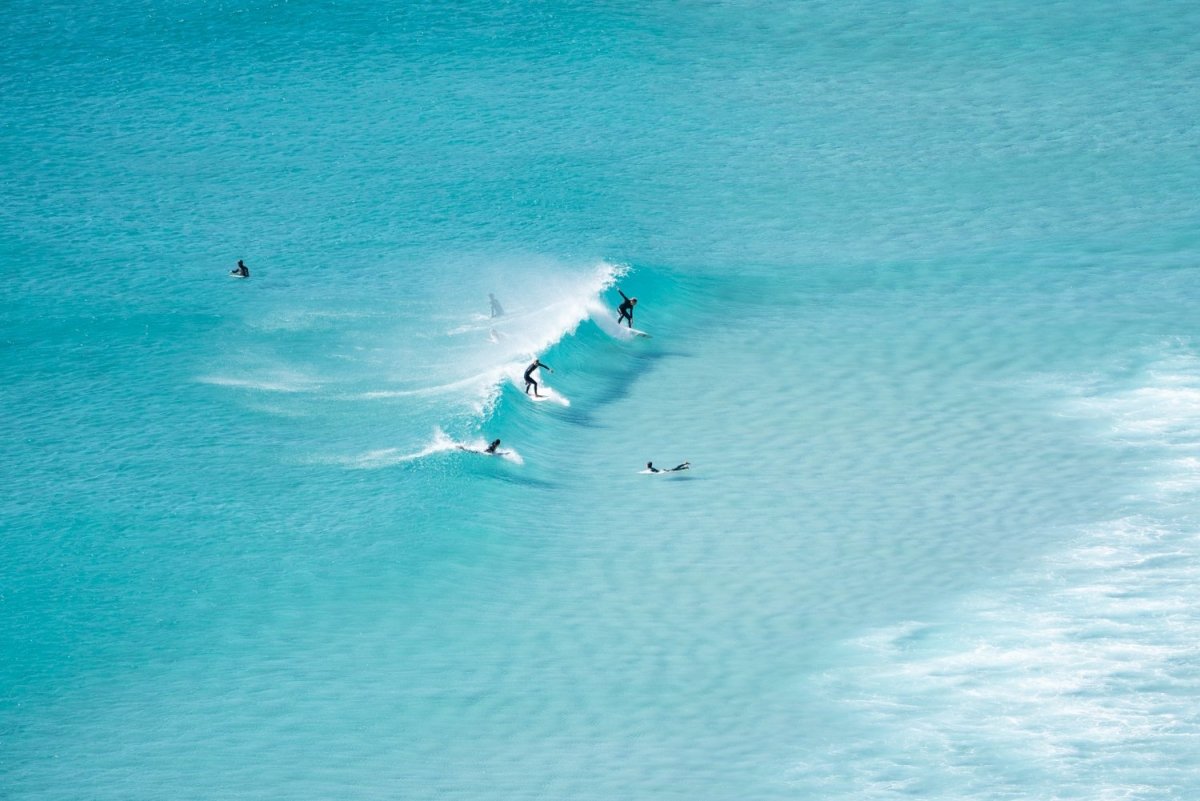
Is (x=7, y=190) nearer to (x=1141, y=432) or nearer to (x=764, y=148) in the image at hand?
(x=764, y=148)

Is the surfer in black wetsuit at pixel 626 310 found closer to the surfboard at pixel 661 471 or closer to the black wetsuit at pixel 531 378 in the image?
the black wetsuit at pixel 531 378

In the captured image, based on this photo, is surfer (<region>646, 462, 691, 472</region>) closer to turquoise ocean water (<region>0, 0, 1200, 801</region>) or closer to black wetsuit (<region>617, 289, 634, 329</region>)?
turquoise ocean water (<region>0, 0, 1200, 801</region>)

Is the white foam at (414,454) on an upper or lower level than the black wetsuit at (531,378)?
lower

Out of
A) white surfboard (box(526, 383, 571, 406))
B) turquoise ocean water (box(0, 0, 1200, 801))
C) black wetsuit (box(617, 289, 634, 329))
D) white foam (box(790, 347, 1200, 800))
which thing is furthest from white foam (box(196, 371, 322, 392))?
white foam (box(790, 347, 1200, 800))

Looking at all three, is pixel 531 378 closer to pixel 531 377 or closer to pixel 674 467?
pixel 531 377

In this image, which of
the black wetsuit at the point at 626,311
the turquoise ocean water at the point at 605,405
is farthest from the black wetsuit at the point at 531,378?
the black wetsuit at the point at 626,311

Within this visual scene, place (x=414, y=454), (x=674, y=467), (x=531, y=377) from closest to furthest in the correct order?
(x=414, y=454) → (x=674, y=467) → (x=531, y=377)

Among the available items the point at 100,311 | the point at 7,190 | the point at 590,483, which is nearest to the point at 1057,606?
the point at 590,483

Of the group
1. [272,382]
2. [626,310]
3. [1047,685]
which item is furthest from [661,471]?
[1047,685]
